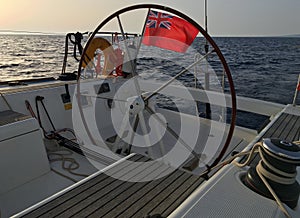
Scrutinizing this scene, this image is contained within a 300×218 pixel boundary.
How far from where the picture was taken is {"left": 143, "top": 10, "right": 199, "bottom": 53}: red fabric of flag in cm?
171

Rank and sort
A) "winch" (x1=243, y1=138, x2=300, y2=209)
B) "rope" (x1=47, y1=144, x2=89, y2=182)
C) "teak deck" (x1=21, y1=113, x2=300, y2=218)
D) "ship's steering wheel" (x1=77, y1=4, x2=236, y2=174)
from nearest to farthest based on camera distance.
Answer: "winch" (x1=243, y1=138, x2=300, y2=209)
"teak deck" (x1=21, y1=113, x2=300, y2=218)
"ship's steering wheel" (x1=77, y1=4, x2=236, y2=174)
"rope" (x1=47, y1=144, x2=89, y2=182)

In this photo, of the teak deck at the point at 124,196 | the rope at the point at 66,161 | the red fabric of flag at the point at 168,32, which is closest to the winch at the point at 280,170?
the teak deck at the point at 124,196

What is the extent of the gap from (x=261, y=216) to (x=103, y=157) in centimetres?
178

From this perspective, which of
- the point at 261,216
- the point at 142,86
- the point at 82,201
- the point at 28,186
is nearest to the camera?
the point at 261,216

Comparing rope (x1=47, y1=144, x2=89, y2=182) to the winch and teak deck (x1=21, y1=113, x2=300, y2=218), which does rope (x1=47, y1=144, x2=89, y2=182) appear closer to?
teak deck (x1=21, y1=113, x2=300, y2=218)

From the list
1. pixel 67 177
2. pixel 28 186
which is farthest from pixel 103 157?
A: pixel 28 186

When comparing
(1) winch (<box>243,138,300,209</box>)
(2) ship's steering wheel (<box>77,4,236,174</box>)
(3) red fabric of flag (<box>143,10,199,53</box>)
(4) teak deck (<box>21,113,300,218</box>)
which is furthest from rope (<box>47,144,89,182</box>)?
(1) winch (<box>243,138,300,209</box>)

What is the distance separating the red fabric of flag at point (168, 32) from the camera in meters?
1.71

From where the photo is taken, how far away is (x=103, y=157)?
7.84ft

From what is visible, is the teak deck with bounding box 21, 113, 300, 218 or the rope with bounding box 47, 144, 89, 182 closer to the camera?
the teak deck with bounding box 21, 113, 300, 218

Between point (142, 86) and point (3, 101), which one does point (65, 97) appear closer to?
point (3, 101)

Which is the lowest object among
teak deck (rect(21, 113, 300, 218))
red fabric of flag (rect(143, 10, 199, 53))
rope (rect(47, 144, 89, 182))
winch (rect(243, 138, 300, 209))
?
rope (rect(47, 144, 89, 182))

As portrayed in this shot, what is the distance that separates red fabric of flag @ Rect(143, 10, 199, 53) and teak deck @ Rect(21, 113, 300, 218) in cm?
95

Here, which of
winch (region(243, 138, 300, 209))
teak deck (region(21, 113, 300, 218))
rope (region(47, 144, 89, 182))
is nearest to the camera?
winch (region(243, 138, 300, 209))
